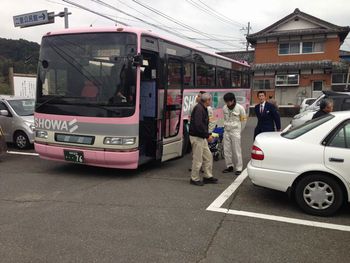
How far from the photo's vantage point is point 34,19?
16.6 m

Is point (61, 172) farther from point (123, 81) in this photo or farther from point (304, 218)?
point (304, 218)

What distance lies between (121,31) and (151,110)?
1.82 m

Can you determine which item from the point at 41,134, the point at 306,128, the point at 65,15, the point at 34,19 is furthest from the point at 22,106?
the point at 306,128

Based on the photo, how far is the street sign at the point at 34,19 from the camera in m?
16.3

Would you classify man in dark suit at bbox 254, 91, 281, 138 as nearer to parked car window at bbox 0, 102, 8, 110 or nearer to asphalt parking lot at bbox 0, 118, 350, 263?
asphalt parking lot at bbox 0, 118, 350, 263

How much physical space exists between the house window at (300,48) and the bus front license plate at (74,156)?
98.9 feet

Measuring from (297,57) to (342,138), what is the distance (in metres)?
30.4

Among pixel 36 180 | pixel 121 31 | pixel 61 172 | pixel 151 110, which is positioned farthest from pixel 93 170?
pixel 121 31

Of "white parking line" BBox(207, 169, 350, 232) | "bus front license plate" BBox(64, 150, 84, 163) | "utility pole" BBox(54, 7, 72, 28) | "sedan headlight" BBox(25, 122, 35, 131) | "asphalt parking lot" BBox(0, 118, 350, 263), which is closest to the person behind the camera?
"asphalt parking lot" BBox(0, 118, 350, 263)

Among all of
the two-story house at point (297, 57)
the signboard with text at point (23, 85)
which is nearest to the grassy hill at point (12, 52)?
the signboard with text at point (23, 85)

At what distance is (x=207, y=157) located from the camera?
716 centimetres

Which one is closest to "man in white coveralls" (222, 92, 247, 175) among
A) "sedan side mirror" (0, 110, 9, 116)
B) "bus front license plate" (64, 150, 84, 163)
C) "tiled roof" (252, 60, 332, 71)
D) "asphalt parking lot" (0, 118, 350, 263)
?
"asphalt parking lot" (0, 118, 350, 263)

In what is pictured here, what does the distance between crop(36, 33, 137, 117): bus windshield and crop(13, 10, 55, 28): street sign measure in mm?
9679

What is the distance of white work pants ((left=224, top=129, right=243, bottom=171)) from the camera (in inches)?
308
